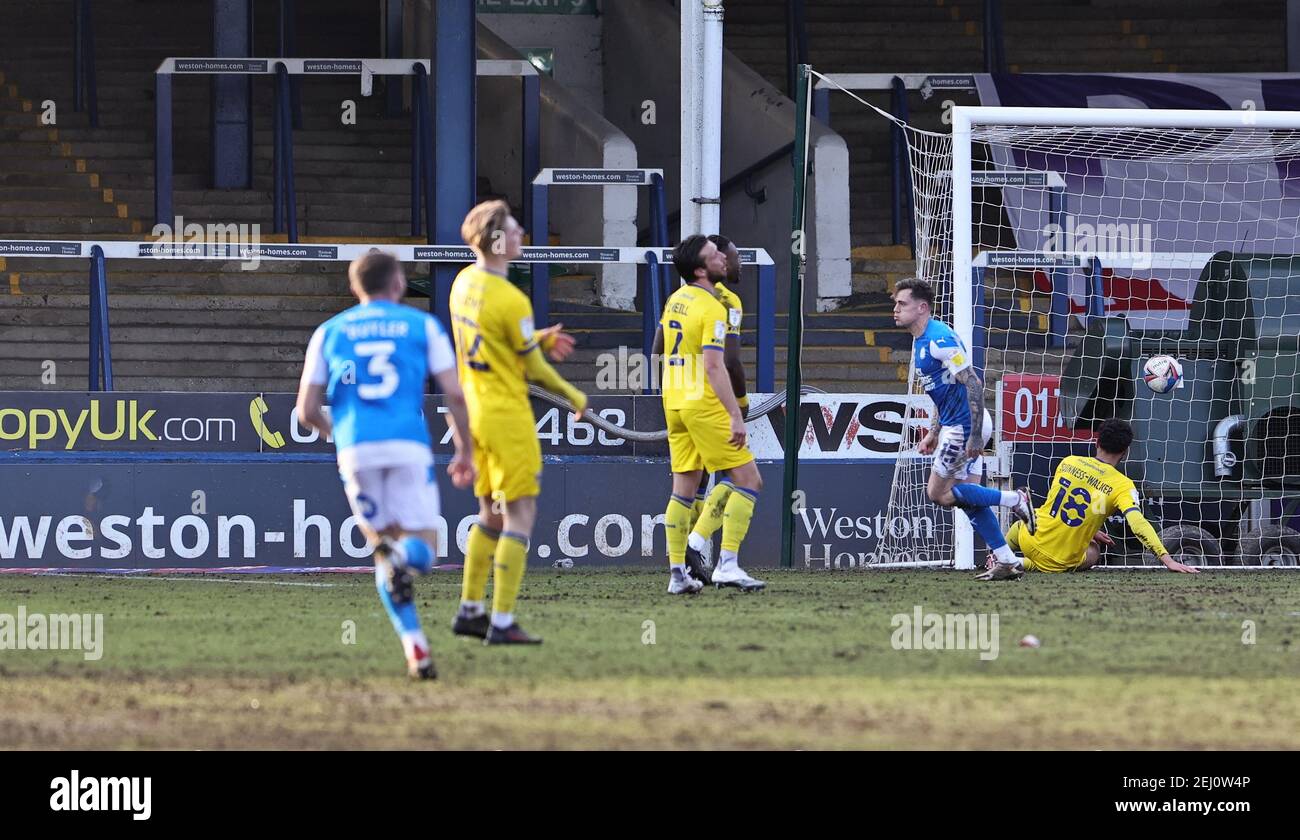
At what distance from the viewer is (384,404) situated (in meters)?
6.82

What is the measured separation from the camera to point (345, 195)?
69.8 feet

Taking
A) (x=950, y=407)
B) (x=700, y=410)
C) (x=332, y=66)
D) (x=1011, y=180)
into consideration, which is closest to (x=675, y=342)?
(x=700, y=410)

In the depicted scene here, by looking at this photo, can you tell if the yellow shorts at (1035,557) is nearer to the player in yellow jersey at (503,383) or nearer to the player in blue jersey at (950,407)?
the player in blue jersey at (950,407)

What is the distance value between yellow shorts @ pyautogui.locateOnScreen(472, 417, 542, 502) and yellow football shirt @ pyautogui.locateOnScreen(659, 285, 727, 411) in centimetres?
259

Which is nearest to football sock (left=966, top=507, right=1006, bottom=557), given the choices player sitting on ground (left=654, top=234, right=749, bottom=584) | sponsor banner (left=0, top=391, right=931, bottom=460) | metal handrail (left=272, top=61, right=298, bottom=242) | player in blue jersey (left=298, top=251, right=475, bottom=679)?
player sitting on ground (left=654, top=234, right=749, bottom=584)

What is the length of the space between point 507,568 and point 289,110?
12.6m

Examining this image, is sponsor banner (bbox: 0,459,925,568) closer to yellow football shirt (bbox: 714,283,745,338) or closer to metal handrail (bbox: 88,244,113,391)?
metal handrail (bbox: 88,244,113,391)

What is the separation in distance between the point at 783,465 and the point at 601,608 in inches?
158

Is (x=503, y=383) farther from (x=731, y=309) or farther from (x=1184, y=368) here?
(x=1184, y=368)

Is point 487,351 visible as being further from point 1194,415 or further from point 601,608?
point 1194,415

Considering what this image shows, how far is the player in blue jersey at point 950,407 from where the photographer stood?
1091cm

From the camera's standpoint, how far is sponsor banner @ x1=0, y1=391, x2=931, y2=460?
12922mm

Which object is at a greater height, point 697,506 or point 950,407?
point 950,407

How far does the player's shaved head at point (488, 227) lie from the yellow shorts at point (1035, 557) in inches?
218
